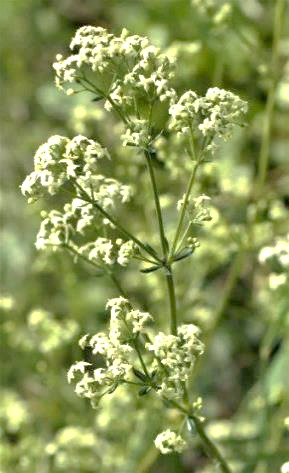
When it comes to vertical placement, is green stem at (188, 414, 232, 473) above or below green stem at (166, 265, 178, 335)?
below

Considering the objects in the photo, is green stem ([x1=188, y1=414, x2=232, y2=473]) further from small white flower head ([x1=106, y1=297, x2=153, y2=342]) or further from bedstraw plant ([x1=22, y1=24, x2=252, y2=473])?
small white flower head ([x1=106, y1=297, x2=153, y2=342])

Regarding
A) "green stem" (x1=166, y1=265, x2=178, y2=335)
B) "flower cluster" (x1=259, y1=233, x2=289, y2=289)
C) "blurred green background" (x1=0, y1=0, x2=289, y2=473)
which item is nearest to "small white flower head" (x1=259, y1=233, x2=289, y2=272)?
"flower cluster" (x1=259, y1=233, x2=289, y2=289)

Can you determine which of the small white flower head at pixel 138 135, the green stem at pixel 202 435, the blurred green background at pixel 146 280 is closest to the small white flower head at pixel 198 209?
the small white flower head at pixel 138 135

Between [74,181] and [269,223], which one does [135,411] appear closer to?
[269,223]

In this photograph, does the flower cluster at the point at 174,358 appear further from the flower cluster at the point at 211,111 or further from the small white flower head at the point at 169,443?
the flower cluster at the point at 211,111

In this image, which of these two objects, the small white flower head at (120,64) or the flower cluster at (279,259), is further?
the flower cluster at (279,259)

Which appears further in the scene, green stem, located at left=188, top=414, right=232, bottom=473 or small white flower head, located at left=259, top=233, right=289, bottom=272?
small white flower head, located at left=259, top=233, right=289, bottom=272

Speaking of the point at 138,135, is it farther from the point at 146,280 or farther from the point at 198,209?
the point at 146,280
